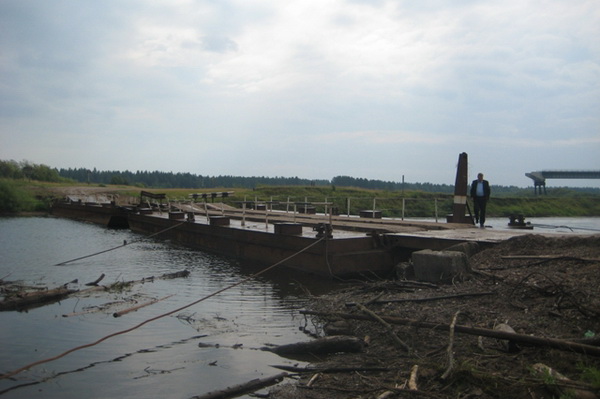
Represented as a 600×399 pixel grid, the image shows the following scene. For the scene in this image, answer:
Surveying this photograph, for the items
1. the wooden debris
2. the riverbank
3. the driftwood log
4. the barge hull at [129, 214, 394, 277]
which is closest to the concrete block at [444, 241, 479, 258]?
the riverbank

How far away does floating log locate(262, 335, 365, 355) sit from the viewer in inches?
281

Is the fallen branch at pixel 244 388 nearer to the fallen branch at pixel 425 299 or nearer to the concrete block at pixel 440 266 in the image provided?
the fallen branch at pixel 425 299

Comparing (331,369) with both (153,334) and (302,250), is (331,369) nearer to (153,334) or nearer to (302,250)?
(153,334)

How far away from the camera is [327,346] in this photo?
7.29 m

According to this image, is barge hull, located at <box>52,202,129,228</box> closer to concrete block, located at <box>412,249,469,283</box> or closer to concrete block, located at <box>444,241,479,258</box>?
concrete block, located at <box>444,241,479,258</box>

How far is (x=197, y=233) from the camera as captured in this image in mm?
23328

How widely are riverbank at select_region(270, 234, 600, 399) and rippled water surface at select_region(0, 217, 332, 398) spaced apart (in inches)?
46.6

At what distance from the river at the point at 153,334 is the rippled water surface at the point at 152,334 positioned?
0.6 inches

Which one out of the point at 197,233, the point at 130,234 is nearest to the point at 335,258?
the point at 197,233

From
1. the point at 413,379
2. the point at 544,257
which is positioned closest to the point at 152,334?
the point at 413,379

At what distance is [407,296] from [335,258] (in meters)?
5.30

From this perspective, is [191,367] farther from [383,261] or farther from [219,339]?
[383,261]

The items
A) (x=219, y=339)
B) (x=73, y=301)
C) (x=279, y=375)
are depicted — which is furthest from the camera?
(x=73, y=301)

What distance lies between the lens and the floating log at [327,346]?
7125 millimetres
